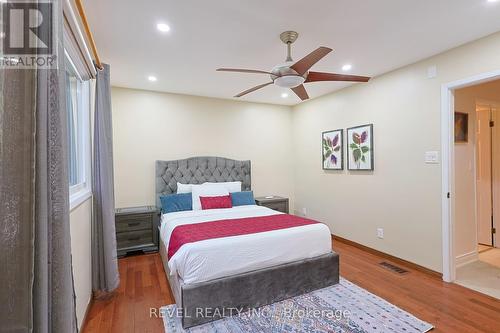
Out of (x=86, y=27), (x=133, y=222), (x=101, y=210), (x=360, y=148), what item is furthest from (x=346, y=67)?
(x=133, y=222)

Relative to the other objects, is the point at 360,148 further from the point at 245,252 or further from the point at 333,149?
the point at 245,252

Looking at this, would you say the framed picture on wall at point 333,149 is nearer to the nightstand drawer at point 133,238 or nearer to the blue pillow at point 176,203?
the blue pillow at point 176,203

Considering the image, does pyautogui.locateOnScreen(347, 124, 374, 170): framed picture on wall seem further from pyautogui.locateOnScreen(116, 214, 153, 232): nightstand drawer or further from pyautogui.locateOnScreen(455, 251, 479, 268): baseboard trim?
pyautogui.locateOnScreen(116, 214, 153, 232): nightstand drawer

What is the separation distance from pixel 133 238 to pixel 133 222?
0.24m

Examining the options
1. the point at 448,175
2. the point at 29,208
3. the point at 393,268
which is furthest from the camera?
the point at 393,268

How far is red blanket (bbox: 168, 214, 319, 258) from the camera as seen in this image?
2467 mm

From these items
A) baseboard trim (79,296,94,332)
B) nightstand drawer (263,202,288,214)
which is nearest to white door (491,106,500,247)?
nightstand drawer (263,202,288,214)

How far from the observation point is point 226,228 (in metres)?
2.73

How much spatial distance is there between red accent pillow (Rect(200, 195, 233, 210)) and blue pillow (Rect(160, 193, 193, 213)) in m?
0.21

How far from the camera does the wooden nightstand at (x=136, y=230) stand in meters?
3.69

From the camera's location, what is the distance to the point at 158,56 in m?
2.94

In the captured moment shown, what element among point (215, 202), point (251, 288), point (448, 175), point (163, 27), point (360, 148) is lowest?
point (251, 288)

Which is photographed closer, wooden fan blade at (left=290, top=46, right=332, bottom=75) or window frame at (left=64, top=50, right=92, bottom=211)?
wooden fan blade at (left=290, top=46, right=332, bottom=75)

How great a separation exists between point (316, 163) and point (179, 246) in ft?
10.9
